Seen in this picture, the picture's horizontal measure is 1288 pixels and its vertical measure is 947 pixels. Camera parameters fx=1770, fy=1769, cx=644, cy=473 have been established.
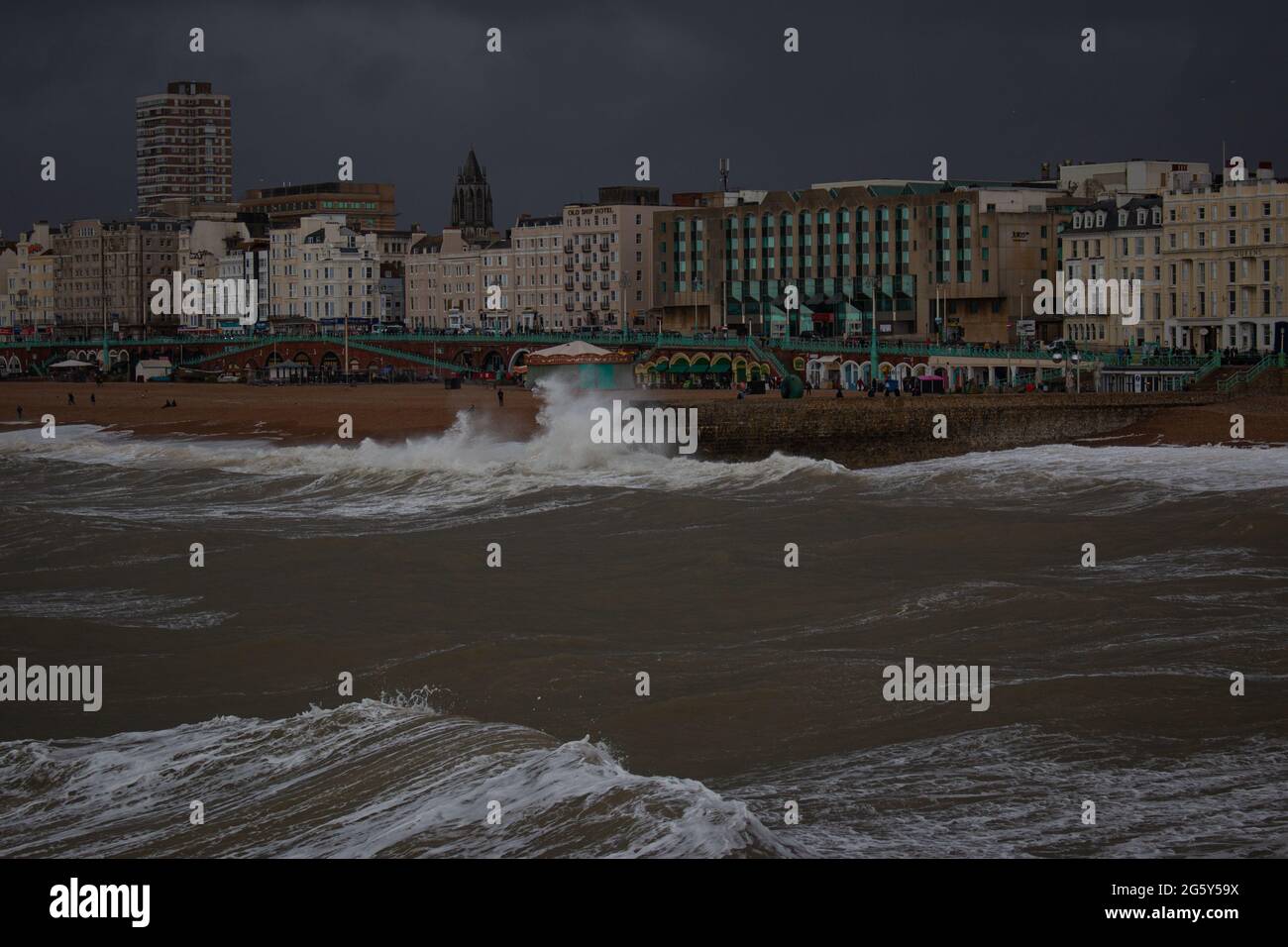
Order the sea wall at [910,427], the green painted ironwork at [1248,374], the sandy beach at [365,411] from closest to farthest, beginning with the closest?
the sandy beach at [365,411] → the sea wall at [910,427] → the green painted ironwork at [1248,374]

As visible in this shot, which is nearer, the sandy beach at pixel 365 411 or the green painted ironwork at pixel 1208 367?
the sandy beach at pixel 365 411

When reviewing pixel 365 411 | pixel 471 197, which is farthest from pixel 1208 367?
pixel 471 197

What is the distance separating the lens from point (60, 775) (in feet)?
53.1

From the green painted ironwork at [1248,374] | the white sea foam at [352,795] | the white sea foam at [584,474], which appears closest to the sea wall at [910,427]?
the white sea foam at [584,474]

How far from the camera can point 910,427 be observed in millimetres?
51562

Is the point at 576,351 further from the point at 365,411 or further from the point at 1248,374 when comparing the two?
the point at 1248,374

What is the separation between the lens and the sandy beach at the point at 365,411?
50062 millimetres

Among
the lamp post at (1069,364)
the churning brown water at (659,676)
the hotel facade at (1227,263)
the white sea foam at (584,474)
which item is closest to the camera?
the churning brown water at (659,676)

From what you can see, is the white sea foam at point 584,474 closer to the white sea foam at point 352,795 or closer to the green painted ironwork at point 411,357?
the white sea foam at point 352,795

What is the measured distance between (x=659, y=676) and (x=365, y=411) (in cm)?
5098

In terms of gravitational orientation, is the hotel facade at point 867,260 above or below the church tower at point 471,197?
below

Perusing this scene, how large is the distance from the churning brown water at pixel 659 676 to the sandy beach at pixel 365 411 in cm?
1190

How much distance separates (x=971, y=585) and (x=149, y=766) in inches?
524

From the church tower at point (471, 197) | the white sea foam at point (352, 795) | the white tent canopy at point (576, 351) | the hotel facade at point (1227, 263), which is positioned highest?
the church tower at point (471, 197)
